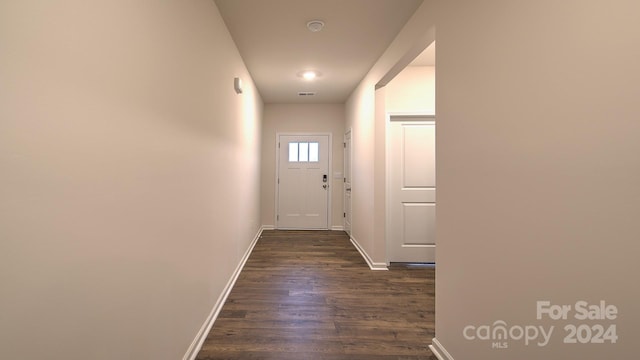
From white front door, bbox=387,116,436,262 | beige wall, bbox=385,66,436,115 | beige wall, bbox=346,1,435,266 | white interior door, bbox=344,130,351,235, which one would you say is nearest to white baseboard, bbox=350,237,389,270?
beige wall, bbox=346,1,435,266

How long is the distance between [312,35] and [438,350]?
2845 millimetres

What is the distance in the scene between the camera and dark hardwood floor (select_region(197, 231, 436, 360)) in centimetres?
179

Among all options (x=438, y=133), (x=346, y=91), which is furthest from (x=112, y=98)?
(x=346, y=91)

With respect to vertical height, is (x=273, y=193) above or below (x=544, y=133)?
below

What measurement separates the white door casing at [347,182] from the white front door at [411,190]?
4.74ft

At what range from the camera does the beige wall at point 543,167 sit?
2.58 ft

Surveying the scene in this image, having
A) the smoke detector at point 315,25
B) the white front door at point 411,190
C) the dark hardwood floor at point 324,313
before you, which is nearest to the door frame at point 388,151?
the white front door at point 411,190

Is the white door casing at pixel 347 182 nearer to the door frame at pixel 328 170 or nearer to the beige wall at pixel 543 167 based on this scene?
the door frame at pixel 328 170

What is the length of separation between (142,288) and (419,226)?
3.16 metres

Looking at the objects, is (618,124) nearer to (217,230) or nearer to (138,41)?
(138,41)

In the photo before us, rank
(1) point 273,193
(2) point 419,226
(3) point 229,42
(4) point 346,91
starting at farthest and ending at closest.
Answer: (1) point 273,193, (4) point 346,91, (2) point 419,226, (3) point 229,42

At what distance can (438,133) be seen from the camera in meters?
1.80

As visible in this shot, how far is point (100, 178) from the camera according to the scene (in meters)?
0.87

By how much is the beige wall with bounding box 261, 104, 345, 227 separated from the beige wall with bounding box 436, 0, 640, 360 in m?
3.81
